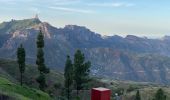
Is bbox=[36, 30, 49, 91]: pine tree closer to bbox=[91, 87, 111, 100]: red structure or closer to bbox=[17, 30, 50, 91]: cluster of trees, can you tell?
bbox=[17, 30, 50, 91]: cluster of trees

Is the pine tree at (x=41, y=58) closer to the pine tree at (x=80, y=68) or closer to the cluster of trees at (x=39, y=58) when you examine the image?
the cluster of trees at (x=39, y=58)

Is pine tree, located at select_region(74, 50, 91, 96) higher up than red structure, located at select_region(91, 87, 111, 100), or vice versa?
red structure, located at select_region(91, 87, 111, 100)

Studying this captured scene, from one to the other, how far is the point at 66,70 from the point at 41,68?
1776 cm

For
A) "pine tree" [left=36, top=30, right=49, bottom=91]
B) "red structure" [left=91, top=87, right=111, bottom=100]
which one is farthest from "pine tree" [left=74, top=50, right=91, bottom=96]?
"red structure" [left=91, top=87, right=111, bottom=100]

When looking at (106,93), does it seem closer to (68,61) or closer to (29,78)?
(68,61)

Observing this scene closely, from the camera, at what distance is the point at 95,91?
22.2 metres

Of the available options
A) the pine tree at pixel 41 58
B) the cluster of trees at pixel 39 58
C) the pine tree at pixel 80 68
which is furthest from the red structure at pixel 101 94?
the pine tree at pixel 80 68

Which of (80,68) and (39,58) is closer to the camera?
(39,58)

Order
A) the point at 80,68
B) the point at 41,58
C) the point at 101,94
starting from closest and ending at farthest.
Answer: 1. the point at 101,94
2. the point at 41,58
3. the point at 80,68

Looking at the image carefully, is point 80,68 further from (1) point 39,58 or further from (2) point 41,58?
(1) point 39,58

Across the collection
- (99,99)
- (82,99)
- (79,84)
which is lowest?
(82,99)

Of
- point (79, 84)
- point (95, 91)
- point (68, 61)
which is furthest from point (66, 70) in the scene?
point (95, 91)

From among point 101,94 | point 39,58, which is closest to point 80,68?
point 39,58

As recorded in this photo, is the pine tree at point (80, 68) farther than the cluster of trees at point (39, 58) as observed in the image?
Yes
